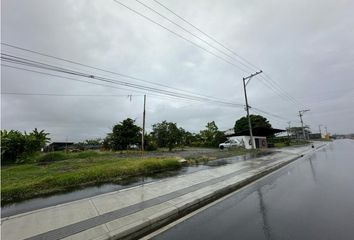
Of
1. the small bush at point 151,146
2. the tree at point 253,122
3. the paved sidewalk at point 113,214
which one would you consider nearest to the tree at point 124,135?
the small bush at point 151,146

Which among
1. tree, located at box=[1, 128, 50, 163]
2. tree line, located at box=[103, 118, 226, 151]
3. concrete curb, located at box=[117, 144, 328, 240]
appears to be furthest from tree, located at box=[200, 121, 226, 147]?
concrete curb, located at box=[117, 144, 328, 240]

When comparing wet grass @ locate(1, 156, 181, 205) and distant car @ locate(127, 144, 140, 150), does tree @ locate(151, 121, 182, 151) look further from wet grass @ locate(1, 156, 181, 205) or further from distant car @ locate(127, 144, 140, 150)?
wet grass @ locate(1, 156, 181, 205)

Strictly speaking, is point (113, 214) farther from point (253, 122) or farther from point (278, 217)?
point (253, 122)

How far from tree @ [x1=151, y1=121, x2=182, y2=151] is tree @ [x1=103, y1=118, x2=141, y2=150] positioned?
159 inches

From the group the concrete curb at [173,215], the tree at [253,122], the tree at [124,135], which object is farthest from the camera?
the tree at [253,122]

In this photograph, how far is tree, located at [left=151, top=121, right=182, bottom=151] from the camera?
3550 cm

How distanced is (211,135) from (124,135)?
27.7m

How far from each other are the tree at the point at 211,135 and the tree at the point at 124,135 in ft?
74.7

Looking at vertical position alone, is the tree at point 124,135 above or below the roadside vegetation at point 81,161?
above

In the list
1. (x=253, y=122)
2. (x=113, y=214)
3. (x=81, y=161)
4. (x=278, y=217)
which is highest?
(x=253, y=122)

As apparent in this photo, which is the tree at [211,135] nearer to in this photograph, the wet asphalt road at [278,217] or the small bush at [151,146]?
the small bush at [151,146]

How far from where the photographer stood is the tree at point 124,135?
33219 millimetres

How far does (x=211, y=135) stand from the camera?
54.7 meters

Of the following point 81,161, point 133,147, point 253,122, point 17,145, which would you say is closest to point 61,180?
point 81,161
